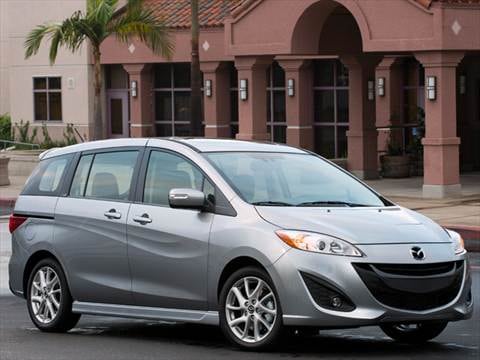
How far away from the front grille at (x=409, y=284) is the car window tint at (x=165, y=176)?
179 centimetres

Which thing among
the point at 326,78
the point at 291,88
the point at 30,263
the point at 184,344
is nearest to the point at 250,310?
the point at 184,344

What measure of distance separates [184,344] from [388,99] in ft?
90.5

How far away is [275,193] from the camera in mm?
10633

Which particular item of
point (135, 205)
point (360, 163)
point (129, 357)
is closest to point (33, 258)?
point (135, 205)

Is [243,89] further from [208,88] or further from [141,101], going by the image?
[141,101]

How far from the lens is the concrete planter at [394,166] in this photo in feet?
116

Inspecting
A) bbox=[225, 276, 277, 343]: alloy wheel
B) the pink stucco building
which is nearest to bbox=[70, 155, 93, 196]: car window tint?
bbox=[225, 276, 277, 343]: alloy wheel

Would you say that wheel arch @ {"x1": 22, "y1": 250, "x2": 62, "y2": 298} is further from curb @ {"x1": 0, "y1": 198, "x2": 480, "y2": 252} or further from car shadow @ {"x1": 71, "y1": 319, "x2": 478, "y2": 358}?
curb @ {"x1": 0, "y1": 198, "x2": 480, "y2": 252}

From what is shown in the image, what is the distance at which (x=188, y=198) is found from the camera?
34.2ft

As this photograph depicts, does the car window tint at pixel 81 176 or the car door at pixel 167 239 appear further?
the car window tint at pixel 81 176

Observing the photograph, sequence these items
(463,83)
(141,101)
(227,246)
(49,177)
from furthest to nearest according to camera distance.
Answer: (141,101) < (463,83) < (49,177) < (227,246)

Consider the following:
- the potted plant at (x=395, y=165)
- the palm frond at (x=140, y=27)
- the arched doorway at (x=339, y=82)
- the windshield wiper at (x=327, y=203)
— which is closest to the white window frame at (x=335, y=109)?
the arched doorway at (x=339, y=82)

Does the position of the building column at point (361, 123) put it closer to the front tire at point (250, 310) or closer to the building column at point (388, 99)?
the building column at point (388, 99)

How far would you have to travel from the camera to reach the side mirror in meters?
10.4
